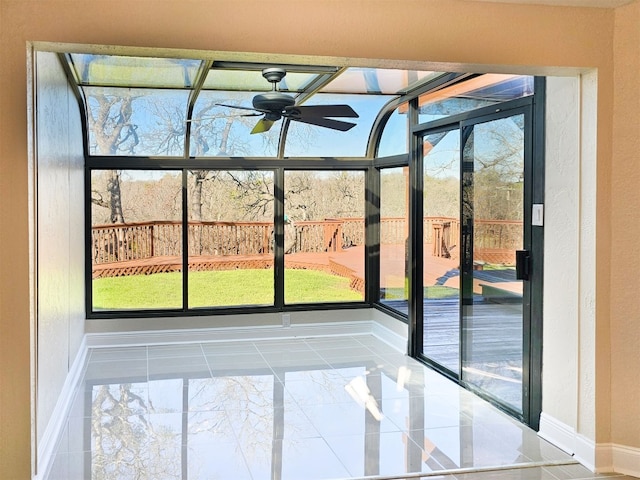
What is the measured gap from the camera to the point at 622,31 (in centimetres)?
356

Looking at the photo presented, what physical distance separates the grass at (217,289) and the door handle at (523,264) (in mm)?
3694

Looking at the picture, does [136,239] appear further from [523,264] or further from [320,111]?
[523,264]

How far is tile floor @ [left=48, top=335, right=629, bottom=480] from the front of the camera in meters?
3.65

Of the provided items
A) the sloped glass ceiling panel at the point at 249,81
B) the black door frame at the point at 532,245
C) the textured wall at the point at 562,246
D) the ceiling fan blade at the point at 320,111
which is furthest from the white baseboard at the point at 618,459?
the sloped glass ceiling panel at the point at 249,81

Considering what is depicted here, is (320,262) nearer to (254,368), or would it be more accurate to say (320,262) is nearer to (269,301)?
(269,301)

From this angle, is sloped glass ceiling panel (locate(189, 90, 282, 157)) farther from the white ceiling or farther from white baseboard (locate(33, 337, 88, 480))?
the white ceiling

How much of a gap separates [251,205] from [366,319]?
191 centimetres

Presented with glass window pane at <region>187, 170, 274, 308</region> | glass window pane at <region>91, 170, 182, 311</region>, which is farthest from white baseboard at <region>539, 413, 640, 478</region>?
glass window pane at <region>91, 170, 182, 311</region>

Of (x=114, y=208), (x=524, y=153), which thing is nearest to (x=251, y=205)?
(x=114, y=208)

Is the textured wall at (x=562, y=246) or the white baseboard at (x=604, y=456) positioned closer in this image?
the white baseboard at (x=604, y=456)

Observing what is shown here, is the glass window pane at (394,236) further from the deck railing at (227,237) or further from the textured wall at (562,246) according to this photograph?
the textured wall at (562,246)

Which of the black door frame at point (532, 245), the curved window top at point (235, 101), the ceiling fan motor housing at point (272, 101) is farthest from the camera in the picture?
the curved window top at point (235, 101)

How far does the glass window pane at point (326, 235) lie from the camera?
777 centimetres

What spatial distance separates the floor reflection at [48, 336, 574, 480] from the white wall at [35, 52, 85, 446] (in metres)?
0.40
